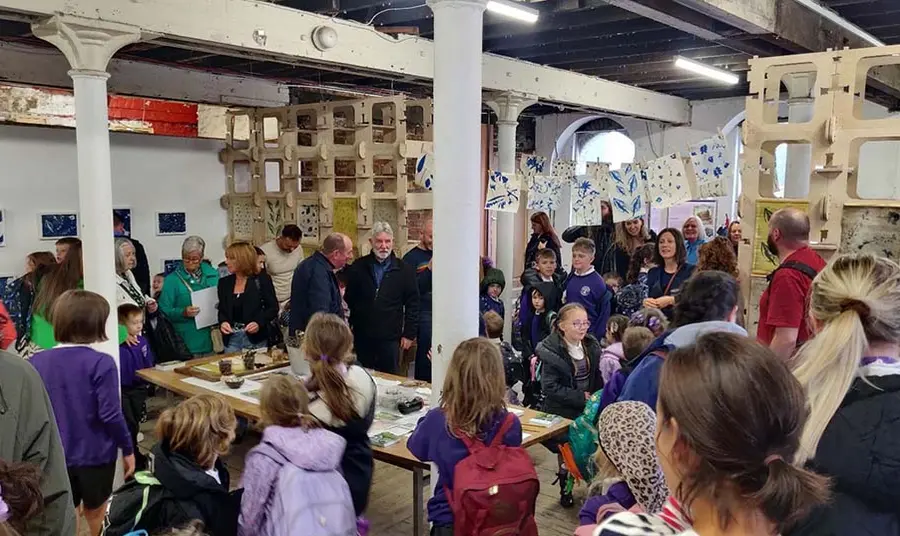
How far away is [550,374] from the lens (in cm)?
433

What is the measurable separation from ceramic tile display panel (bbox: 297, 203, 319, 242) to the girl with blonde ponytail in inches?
173

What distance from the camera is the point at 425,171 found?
21.7 feet

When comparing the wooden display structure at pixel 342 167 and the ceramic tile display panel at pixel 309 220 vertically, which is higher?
the wooden display structure at pixel 342 167

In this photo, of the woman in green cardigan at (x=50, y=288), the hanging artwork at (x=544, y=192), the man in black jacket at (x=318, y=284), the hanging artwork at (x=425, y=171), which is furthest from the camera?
the hanging artwork at (x=544, y=192)

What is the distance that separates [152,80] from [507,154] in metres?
4.05

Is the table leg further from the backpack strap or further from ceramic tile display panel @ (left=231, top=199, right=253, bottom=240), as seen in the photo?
ceramic tile display panel @ (left=231, top=199, right=253, bottom=240)

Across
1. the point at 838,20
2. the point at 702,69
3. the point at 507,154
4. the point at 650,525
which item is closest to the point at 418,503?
the point at 650,525

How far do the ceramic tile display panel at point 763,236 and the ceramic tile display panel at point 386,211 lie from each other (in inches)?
136

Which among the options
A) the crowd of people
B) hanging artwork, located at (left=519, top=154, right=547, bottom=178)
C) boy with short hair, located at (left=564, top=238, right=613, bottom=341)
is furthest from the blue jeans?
hanging artwork, located at (left=519, top=154, right=547, bottom=178)

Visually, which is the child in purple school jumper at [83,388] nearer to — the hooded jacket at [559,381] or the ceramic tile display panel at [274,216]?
the hooded jacket at [559,381]

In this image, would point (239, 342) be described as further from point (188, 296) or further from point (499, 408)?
point (499, 408)

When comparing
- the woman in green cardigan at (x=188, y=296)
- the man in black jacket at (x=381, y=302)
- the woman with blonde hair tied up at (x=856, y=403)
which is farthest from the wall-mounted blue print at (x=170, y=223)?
the woman with blonde hair tied up at (x=856, y=403)

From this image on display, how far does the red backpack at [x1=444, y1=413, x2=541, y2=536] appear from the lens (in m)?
2.64

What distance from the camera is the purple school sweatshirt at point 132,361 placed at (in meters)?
4.67
